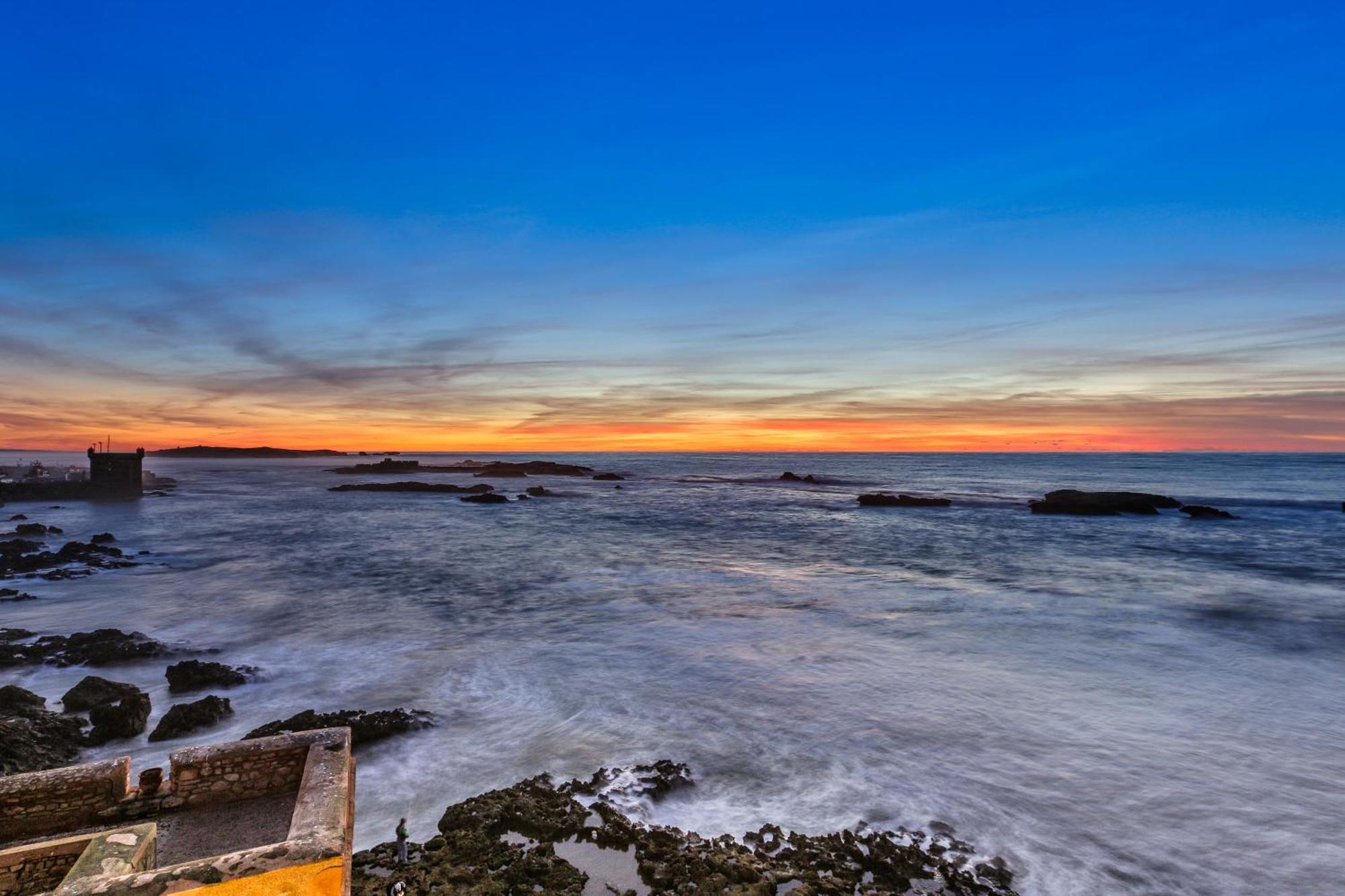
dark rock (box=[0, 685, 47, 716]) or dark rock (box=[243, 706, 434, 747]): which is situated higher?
dark rock (box=[0, 685, 47, 716])

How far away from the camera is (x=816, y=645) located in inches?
640

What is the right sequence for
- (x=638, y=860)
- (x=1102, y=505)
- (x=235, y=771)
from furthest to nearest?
(x=1102, y=505)
(x=638, y=860)
(x=235, y=771)

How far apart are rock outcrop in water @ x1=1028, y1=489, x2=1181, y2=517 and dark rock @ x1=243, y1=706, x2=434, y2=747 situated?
2050 inches

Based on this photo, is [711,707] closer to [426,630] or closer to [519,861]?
[519,861]

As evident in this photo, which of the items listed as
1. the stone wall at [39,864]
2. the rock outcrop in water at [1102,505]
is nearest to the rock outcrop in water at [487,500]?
the rock outcrop in water at [1102,505]

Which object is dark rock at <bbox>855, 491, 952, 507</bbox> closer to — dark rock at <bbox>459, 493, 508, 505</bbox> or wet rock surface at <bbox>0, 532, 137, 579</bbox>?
dark rock at <bbox>459, 493, 508, 505</bbox>

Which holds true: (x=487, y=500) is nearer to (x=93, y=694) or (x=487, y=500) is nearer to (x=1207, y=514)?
(x=93, y=694)

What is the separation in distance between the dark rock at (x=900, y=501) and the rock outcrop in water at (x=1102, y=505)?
7721 millimetres

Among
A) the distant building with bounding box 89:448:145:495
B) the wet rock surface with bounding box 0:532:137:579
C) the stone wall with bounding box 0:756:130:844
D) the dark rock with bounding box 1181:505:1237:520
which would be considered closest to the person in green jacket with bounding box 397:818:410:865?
the stone wall with bounding box 0:756:130:844

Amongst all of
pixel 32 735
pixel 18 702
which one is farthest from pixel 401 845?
pixel 18 702

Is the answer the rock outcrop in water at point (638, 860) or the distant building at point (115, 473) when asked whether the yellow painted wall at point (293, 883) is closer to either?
the rock outcrop in water at point (638, 860)

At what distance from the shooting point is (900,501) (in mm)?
57719

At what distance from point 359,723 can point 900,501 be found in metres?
54.5

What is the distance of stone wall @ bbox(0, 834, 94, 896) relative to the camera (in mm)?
5344
